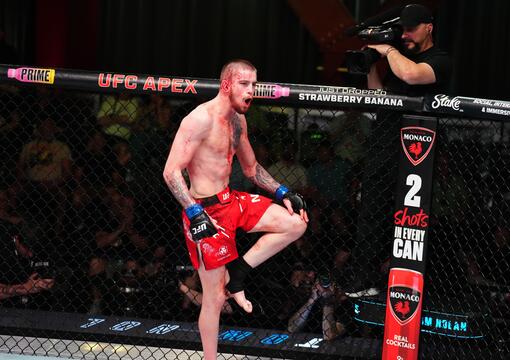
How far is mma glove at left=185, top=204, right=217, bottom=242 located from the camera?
11.4 ft

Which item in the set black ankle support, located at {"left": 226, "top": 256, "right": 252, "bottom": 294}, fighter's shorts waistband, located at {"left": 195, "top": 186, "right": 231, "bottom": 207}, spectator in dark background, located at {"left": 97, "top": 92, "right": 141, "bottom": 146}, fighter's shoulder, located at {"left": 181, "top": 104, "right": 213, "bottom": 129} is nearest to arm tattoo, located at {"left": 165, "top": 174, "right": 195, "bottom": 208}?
fighter's shorts waistband, located at {"left": 195, "top": 186, "right": 231, "bottom": 207}

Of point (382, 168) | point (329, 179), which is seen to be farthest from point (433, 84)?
point (329, 179)

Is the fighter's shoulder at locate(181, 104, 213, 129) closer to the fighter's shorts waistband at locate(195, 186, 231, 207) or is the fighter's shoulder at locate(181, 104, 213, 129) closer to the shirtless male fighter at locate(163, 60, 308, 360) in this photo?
the shirtless male fighter at locate(163, 60, 308, 360)

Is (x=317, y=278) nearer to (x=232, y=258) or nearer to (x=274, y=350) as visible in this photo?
(x=274, y=350)

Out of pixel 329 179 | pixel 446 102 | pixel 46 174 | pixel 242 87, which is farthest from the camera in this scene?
pixel 46 174

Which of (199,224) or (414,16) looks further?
(414,16)

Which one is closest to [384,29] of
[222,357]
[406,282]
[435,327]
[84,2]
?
[406,282]

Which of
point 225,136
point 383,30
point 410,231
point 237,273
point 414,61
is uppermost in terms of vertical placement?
point 383,30

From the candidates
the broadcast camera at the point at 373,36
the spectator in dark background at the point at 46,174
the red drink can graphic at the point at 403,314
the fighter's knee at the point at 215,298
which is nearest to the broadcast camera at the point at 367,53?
the broadcast camera at the point at 373,36

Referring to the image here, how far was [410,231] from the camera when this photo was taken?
3.97m

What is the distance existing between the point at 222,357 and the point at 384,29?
5.86 feet

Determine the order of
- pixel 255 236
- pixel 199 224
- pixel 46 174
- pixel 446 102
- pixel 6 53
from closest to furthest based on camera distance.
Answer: pixel 199 224
pixel 446 102
pixel 255 236
pixel 46 174
pixel 6 53

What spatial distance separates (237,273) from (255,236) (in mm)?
1338

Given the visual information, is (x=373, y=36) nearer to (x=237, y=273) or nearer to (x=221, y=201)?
(x=221, y=201)
